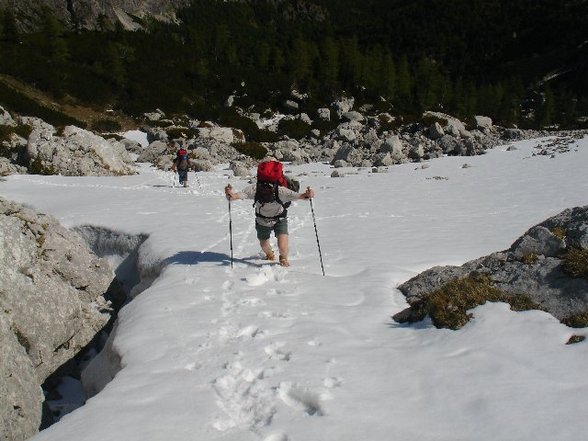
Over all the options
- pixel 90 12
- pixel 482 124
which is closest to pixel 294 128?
pixel 482 124

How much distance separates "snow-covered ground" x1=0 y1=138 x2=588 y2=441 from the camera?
12.5ft

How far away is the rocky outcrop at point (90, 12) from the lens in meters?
71.9

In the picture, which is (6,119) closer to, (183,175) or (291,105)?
(183,175)

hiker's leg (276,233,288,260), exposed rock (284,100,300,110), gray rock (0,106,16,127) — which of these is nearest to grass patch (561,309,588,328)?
hiker's leg (276,233,288,260)

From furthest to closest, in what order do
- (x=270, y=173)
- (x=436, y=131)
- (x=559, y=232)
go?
(x=436, y=131) → (x=270, y=173) → (x=559, y=232)

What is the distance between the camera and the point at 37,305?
7363 mm

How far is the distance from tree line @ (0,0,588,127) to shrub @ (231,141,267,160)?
517 inches

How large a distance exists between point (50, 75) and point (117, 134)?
37.4ft

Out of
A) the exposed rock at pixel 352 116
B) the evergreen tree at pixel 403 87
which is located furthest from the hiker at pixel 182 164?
the evergreen tree at pixel 403 87

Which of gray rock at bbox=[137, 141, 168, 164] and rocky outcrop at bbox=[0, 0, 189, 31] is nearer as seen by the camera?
gray rock at bbox=[137, 141, 168, 164]

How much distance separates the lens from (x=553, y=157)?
80.8 feet

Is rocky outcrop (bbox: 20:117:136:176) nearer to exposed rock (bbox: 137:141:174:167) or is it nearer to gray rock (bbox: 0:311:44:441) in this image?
exposed rock (bbox: 137:141:174:167)

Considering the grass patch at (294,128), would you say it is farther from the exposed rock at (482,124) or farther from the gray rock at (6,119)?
the gray rock at (6,119)

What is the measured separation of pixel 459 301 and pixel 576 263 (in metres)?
1.48
